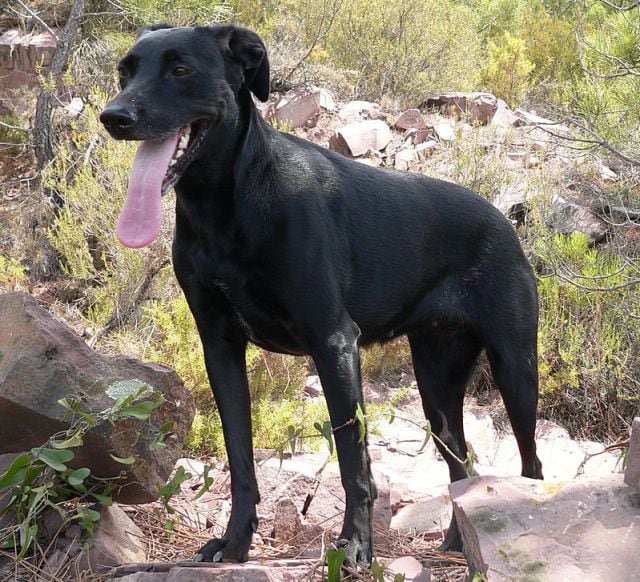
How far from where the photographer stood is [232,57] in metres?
3.06

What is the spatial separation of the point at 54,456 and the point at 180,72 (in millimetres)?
1271

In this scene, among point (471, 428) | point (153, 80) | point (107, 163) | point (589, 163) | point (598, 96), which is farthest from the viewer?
point (589, 163)

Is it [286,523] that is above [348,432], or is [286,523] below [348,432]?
below

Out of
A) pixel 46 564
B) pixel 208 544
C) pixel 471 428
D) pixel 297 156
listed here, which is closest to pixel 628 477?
pixel 208 544

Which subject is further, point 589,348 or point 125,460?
point 589,348

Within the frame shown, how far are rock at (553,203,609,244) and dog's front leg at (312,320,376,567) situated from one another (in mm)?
5066

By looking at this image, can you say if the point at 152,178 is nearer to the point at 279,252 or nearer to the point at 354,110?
the point at 279,252

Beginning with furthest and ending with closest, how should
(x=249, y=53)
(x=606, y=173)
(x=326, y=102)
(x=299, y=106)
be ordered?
(x=326, y=102) → (x=299, y=106) → (x=606, y=173) → (x=249, y=53)

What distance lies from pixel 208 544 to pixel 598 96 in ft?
17.7

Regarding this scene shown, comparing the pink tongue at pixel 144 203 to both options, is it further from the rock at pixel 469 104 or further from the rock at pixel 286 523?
the rock at pixel 469 104

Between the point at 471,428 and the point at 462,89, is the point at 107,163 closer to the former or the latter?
the point at 471,428

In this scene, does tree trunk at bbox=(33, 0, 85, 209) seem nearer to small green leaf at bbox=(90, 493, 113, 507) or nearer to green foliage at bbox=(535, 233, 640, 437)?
green foliage at bbox=(535, 233, 640, 437)

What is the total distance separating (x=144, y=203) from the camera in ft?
9.09

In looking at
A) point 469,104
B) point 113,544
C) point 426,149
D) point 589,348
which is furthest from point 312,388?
point 469,104
